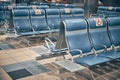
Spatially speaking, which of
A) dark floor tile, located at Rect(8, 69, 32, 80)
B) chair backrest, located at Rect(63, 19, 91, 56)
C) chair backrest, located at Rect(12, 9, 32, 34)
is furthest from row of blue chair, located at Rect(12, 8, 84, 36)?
chair backrest, located at Rect(63, 19, 91, 56)

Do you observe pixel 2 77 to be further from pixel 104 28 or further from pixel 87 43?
pixel 104 28

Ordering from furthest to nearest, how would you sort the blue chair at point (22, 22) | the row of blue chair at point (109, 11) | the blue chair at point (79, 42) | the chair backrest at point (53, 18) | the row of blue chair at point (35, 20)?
the row of blue chair at point (109, 11) → the chair backrest at point (53, 18) → the row of blue chair at point (35, 20) → the blue chair at point (22, 22) → the blue chair at point (79, 42)

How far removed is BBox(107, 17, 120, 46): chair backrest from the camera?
239 inches

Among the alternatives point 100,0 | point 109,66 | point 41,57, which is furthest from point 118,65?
point 100,0

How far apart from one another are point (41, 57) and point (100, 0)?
55.0 ft

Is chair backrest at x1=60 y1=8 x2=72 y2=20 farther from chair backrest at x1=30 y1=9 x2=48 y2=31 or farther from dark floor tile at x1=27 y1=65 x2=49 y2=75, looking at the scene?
dark floor tile at x1=27 y1=65 x2=49 y2=75

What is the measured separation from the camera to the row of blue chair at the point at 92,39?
5091 mm

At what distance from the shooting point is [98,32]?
580 cm

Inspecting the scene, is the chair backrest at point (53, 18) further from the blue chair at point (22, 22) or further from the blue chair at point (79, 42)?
the blue chair at point (79, 42)

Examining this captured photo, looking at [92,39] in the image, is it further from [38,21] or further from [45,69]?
[38,21]

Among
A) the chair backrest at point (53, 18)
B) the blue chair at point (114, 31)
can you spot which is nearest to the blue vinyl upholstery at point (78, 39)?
the blue chair at point (114, 31)

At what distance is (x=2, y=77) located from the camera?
504cm

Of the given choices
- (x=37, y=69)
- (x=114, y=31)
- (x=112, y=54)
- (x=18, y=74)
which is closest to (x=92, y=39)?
(x=112, y=54)

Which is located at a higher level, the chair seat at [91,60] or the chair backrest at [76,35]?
the chair backrest at [76,35]
